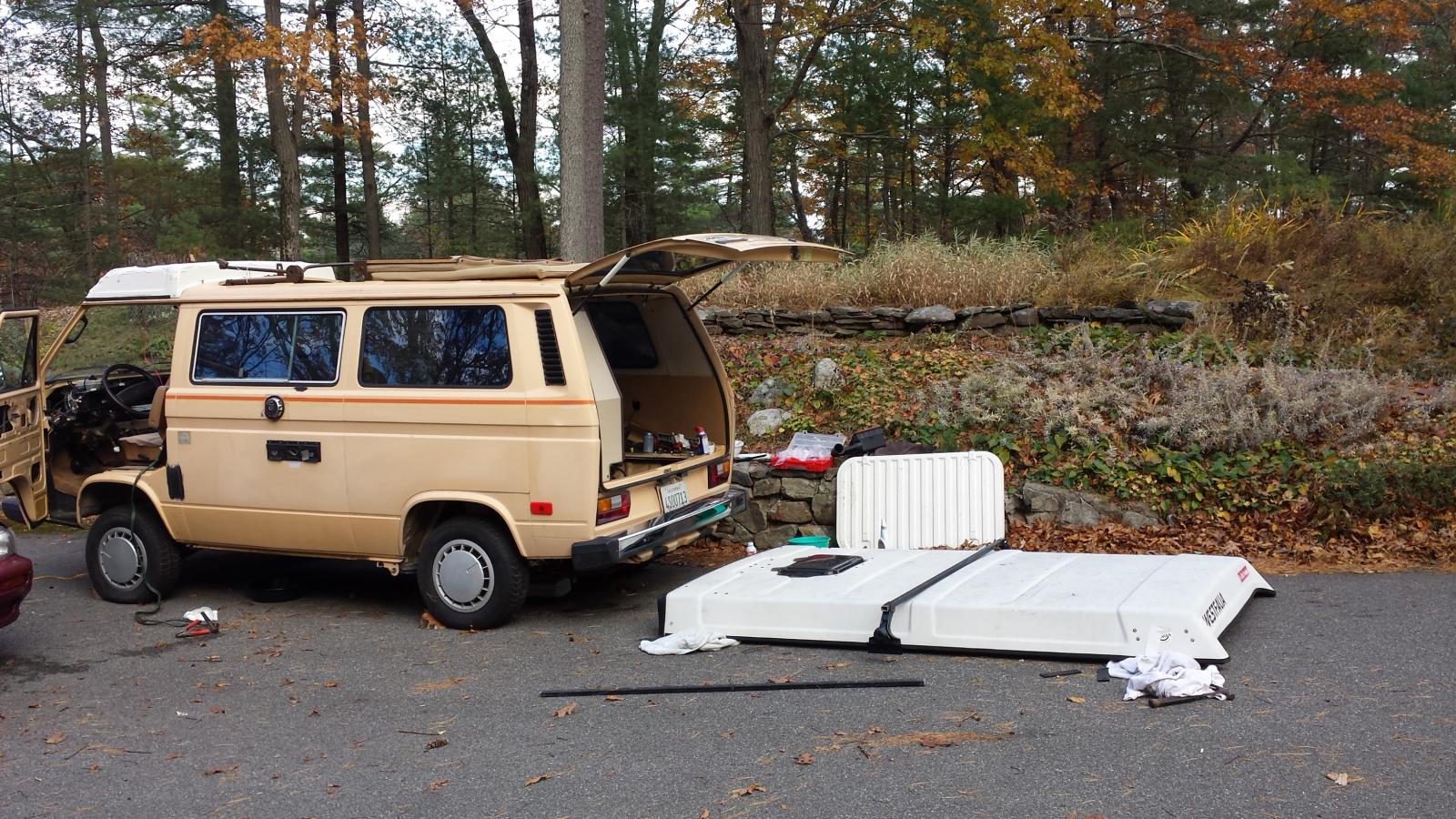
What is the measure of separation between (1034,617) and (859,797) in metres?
1.85

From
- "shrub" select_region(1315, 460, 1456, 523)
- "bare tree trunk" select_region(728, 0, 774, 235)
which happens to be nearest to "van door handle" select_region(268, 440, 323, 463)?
"shrub" select_region(1315, 460, 1456, 523)

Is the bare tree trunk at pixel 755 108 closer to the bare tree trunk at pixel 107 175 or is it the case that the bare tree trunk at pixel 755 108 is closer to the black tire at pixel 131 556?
the black tire at pixel 131 556

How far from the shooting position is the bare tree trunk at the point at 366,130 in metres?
18.1

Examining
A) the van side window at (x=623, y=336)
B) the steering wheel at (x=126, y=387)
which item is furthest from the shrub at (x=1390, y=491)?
the steering wheel at (x=126, y=387)

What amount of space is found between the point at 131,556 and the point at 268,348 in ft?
6.03

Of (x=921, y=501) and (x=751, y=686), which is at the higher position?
(x=921, y=501)

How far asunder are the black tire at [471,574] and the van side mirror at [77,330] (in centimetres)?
309

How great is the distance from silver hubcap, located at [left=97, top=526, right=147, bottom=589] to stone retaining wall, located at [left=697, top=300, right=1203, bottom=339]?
20.0 feet

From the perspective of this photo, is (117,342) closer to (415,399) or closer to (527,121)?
(415,399)

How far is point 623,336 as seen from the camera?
24.3ft

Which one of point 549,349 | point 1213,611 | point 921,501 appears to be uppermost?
point 549,349

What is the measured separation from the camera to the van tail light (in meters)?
6.12

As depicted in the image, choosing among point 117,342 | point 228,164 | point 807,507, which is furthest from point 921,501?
point 228,164

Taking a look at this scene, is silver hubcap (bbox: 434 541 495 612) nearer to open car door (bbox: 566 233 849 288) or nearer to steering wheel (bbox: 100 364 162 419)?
open car door (bbox: 566 233 849 288)
